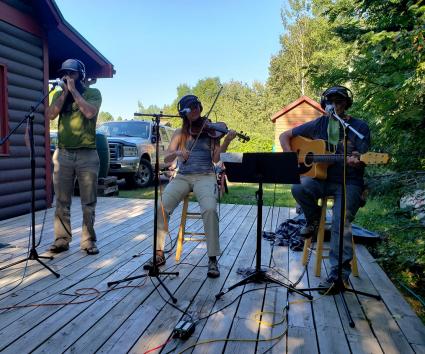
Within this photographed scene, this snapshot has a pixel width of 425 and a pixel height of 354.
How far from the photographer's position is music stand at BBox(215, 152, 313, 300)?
262 cm

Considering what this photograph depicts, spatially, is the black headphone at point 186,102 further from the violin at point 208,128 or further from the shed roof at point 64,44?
the shed roof at point 64,44

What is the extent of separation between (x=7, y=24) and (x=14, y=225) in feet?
8.82

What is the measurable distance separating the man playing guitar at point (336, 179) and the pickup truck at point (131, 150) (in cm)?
552

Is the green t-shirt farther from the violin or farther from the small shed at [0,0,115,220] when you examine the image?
the small shed at [0,0,115,220]

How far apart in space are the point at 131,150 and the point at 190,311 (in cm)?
670

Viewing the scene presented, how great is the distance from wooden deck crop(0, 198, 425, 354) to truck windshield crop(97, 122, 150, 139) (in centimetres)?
595

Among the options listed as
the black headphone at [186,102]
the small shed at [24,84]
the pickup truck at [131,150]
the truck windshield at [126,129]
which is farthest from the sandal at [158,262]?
the truck windshield at [126,129]

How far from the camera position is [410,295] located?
2887 mm

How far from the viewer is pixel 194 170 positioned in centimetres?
334

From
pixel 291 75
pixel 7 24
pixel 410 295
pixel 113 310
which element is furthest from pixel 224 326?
pixel 291 75

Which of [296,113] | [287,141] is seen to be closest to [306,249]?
[287,141]

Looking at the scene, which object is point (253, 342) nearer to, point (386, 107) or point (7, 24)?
point (386, 107)

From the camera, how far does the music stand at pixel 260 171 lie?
8.61 feet

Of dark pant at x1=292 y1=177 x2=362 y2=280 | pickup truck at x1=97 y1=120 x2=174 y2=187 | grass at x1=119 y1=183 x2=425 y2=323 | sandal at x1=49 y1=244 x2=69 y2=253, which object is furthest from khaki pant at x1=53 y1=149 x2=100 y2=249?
pickup truck at x1=97 y1=120 x2=174 y2=187
